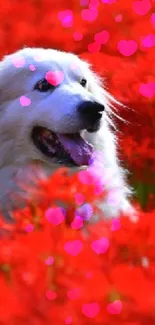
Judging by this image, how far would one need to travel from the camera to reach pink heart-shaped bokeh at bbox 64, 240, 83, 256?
4.23 ft

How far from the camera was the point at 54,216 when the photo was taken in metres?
1.46

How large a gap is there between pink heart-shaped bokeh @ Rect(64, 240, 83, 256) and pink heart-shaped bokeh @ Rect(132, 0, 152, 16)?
2.13 m

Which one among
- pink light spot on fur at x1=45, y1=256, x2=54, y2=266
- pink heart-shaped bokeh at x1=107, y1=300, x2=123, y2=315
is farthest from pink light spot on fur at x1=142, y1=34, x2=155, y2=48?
pink heart-shaped bokeh at x1=107, y1=300, x2=123, y2=315

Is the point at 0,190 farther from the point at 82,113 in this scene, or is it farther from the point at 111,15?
the point at 111,15

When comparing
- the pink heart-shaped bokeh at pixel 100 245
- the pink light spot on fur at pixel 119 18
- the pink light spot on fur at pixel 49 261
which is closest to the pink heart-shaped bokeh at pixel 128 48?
the pink light spot on fur at pixel 119 18

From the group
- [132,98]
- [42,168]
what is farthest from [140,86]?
[42,168]

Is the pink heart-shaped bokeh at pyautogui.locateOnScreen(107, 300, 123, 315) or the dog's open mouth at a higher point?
the pink heart-shaped bokeh at pyautogui.locateOnScreen(107, 300, 123, 315)

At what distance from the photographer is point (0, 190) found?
3088 millimetres

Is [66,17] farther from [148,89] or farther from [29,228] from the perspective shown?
[29,228]

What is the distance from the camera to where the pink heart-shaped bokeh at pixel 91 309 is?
44.6 inches

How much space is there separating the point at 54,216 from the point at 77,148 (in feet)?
4.64

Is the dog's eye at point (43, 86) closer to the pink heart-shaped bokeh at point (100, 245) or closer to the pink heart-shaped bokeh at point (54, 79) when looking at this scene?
the pink heart-shaped bokeh at point (54, 79)

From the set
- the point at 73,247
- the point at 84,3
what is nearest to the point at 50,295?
the point at 73,247

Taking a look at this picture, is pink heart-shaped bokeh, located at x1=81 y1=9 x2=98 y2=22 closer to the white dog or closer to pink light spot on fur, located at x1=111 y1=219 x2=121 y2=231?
the white dog
